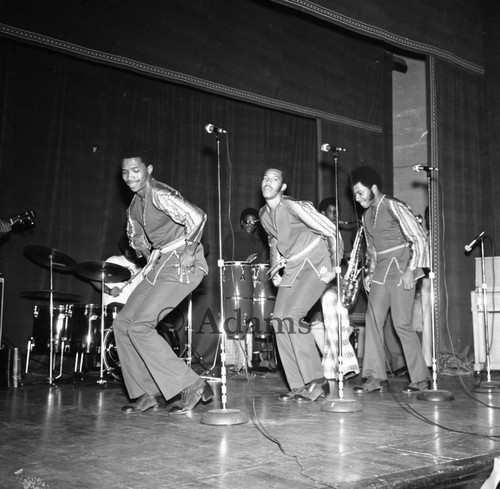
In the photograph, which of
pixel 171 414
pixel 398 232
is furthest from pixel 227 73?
pixel 171 414

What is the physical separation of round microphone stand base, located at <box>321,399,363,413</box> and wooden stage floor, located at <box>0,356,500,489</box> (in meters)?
0.04

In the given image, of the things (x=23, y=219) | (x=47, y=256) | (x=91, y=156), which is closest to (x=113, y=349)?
(x=47, y=256)

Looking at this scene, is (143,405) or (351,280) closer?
(143,405)

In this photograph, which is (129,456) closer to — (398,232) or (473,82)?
(398,232)

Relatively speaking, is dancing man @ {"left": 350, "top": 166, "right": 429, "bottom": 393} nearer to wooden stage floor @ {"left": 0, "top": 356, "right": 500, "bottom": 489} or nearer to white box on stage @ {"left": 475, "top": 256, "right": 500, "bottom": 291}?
wooden stage floor @ {"left": 0, "top": 356, "right": 500, "bottom": 489}

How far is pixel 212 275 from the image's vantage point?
9672 millimetres

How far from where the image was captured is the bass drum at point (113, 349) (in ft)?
22.9

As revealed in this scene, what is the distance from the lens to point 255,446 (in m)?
3.57

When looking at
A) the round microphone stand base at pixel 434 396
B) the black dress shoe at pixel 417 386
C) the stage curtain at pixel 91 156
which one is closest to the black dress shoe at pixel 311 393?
the round microphone stand base at pixel 434 396

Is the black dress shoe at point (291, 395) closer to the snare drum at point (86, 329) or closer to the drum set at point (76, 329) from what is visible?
the drum set at point (76, 329)

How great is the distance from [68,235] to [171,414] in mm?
4259

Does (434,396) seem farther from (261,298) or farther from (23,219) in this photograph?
(23,219)

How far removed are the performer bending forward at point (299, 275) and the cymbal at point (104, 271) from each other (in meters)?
1.78

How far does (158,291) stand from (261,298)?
347 centimetres
